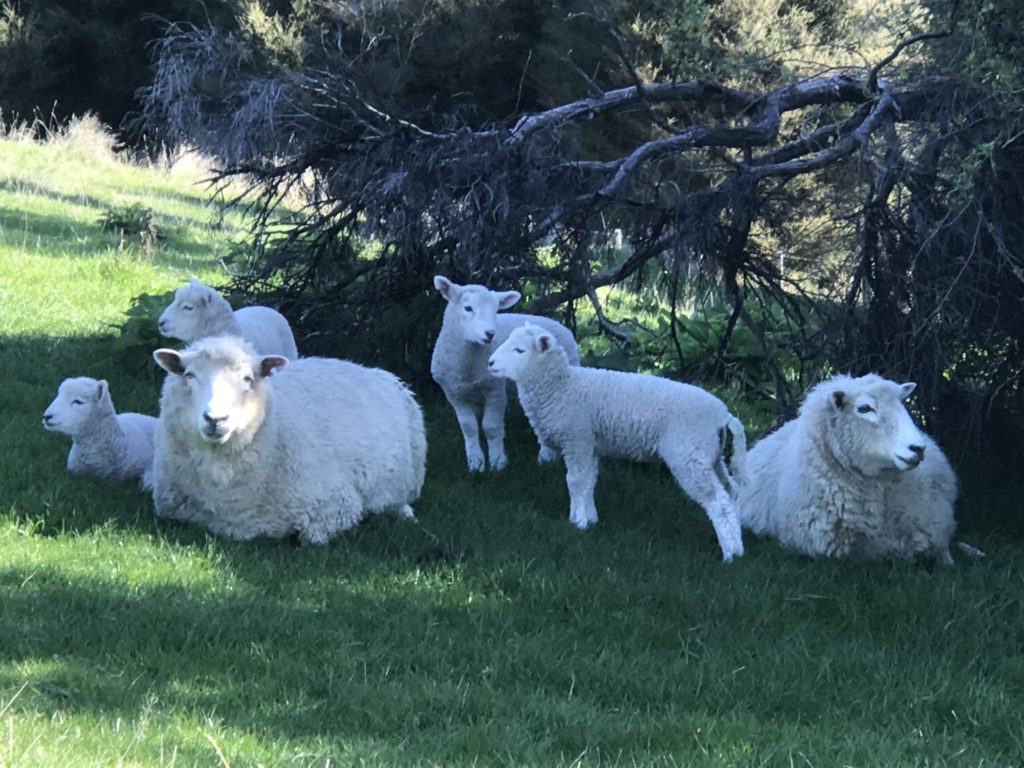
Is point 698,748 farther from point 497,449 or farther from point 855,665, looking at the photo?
point 497,449

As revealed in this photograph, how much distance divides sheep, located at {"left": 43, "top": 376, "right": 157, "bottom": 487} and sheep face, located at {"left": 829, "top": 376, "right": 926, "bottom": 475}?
3.80 m

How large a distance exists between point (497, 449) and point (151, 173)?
50.9ft

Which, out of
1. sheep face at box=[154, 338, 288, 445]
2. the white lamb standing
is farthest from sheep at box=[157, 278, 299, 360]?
sheep face at box=[154, 338, 288, 445]

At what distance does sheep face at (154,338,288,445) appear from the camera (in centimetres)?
635

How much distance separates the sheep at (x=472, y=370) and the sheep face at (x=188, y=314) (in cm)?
151

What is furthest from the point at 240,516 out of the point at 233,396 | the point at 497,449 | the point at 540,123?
the point at 540,123

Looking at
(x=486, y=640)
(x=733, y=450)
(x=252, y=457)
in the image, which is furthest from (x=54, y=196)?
(x=486, y=640)

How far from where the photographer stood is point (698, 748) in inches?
176

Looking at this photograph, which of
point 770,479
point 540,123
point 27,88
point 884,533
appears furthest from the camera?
point 27,88

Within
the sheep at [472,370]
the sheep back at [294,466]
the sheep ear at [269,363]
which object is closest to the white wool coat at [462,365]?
the sheep at [472,370]

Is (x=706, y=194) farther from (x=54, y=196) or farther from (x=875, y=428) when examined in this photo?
(x=54, y=196)

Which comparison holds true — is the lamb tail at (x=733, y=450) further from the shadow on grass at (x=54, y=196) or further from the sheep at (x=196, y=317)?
the shadow on grass at (x=54, y=196)

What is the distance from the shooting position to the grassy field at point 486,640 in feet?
14.6

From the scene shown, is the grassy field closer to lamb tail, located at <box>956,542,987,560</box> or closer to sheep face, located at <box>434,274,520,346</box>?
lamb tail, located at <box>956,542,987,560</box>
